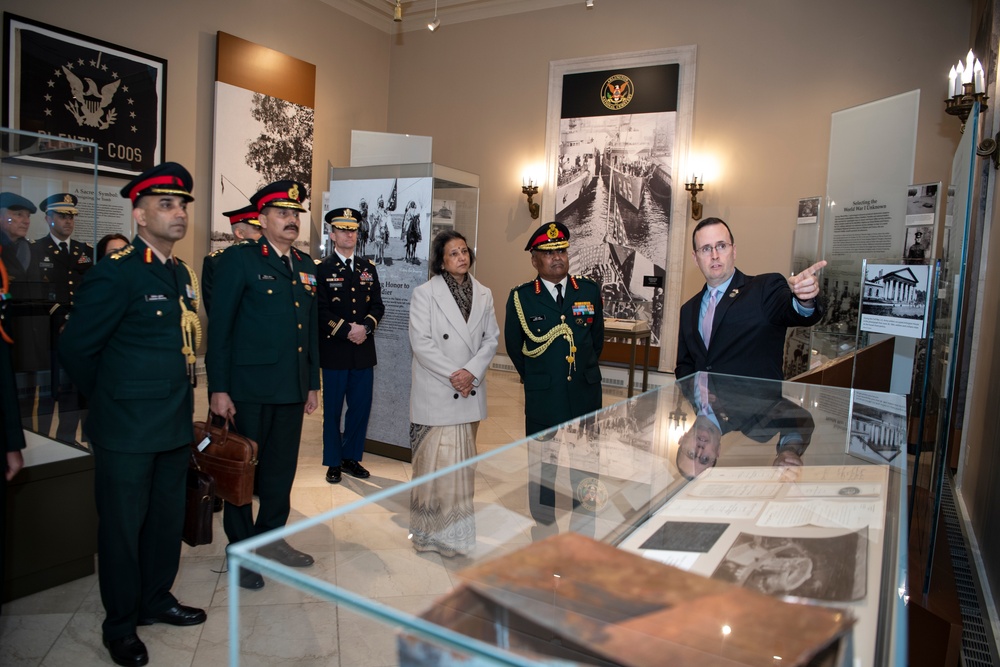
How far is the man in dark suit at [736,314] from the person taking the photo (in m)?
2.56

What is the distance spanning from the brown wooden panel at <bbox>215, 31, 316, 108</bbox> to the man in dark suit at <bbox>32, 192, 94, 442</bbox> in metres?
5.45

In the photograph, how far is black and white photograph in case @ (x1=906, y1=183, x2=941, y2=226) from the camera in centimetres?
561

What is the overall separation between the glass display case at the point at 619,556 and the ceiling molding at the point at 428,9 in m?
8.63

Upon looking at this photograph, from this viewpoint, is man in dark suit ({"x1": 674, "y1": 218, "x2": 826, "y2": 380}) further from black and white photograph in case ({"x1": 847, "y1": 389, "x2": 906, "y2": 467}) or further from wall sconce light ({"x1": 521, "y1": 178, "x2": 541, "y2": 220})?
wall sconce light ({"x1": 521, "y1": 178, "x2": 541, "y2": 220})

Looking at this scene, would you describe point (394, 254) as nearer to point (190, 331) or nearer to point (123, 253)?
point (190, 331)

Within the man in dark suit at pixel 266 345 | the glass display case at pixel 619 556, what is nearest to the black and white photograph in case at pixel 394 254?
the man in dark suit at pixel 266 345

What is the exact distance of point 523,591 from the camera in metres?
0.89

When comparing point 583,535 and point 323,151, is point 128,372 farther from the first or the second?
point 323,151

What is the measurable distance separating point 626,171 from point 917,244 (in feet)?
12.4

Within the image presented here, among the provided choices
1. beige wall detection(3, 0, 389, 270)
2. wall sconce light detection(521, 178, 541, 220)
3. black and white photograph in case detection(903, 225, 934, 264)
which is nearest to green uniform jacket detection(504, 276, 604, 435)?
black and white photograph in case detection(903, 225, 934, 264)

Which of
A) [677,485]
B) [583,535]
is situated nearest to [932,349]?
[677,485]

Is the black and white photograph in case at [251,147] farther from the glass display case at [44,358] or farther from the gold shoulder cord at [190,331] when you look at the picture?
the gold shoulder cord at [190,331]

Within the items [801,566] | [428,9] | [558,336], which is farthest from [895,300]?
[428,9]

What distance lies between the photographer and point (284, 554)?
84 centimetres
